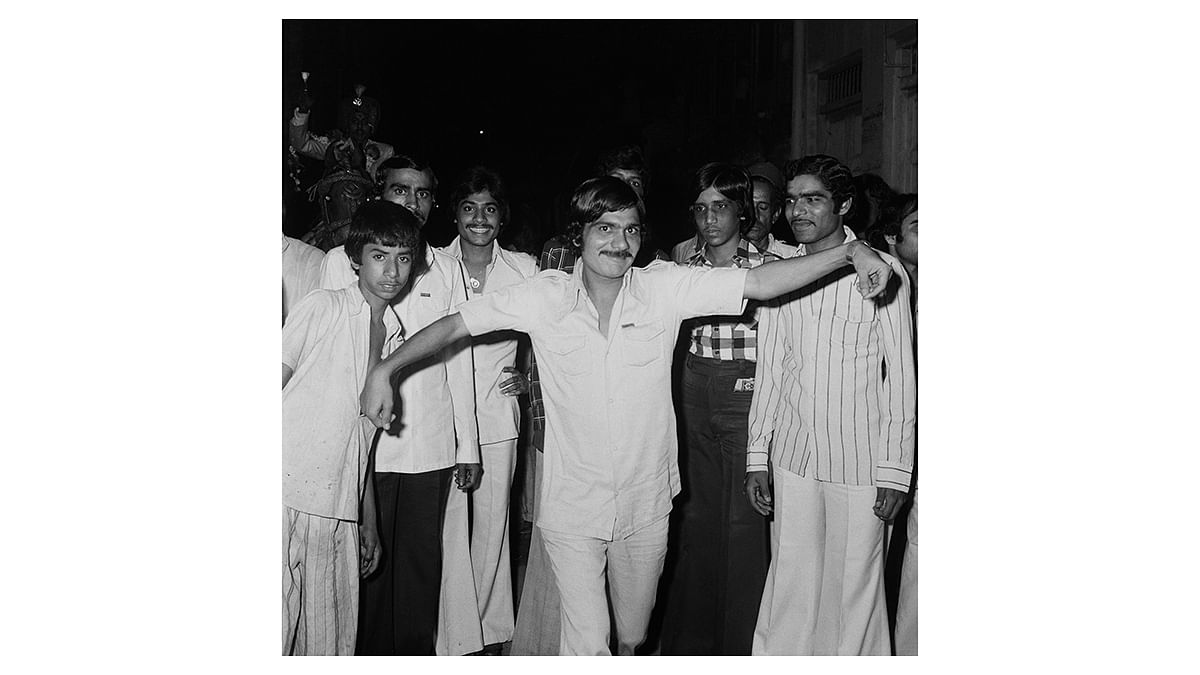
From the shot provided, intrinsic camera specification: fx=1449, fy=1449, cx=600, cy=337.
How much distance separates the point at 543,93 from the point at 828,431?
1.21 m

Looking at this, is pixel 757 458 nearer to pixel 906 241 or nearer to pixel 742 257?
pixel 742 257

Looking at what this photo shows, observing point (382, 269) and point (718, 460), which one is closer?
point (382, 269)

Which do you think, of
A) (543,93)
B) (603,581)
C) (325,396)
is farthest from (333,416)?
(543,93)

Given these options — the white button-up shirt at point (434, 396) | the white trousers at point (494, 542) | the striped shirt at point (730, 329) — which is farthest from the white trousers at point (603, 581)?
the striped shirt at point (730, 329)

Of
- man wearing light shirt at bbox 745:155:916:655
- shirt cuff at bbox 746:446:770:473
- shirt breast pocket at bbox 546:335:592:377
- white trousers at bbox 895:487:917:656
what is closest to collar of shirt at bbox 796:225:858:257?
man wearing light shirt at bbox 745:155:916:655

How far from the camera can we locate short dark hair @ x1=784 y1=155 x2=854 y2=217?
397cm

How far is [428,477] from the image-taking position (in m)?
4.01

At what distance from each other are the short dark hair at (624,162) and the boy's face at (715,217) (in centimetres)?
16

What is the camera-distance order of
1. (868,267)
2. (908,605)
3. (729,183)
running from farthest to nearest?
(908,605) < (729,183) < (868,267)

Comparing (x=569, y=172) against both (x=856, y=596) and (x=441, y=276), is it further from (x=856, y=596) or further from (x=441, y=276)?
(x=856, y=596)

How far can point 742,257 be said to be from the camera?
13.1 ft

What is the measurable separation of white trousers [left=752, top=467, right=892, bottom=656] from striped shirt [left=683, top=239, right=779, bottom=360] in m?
0.38

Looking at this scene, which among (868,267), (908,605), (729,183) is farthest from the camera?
(908,605)

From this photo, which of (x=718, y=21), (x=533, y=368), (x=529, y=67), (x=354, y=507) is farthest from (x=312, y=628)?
(x=718, y=21)
